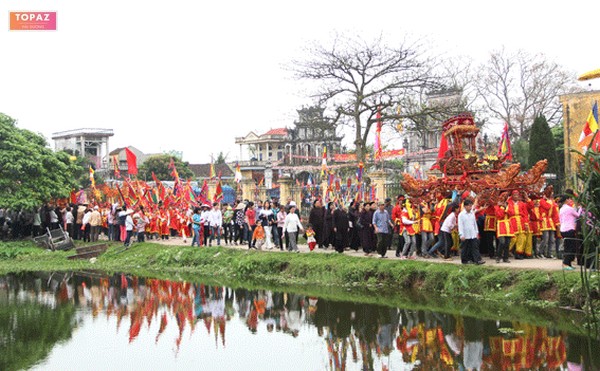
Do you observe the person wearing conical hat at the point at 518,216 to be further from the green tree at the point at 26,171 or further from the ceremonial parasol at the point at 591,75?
the green tree at the point at 26,171

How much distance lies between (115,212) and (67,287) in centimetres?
1041

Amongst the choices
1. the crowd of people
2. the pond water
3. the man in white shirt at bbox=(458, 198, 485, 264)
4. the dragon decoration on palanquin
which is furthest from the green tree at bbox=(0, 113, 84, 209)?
the man in white shirt at bbox=(458, 198, 485, 264)

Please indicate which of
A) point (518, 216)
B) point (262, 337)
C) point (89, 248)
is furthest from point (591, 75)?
point (89, 248)

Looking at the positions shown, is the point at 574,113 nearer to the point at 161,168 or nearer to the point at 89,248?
the point at 89,248

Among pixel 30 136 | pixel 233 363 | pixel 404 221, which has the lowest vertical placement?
pixel 233 363

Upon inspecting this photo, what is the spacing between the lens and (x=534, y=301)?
1425cm

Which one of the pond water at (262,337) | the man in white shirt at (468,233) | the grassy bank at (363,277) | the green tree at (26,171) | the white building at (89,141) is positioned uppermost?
the white building at (89,141)

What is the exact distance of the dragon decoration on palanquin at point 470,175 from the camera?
18.6 metres

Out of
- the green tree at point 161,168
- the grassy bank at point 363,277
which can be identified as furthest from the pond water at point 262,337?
the green tree at point 161,168

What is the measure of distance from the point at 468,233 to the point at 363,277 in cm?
283

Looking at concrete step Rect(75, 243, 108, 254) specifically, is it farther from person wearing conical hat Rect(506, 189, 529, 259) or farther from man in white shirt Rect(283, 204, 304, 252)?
person wearing conical hat Rect(506, 189, 529, 259)

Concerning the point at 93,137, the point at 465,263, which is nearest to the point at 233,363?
the point at 465,263

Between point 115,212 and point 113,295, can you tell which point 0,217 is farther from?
point 113,295

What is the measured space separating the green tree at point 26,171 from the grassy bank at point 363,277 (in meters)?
2.72
